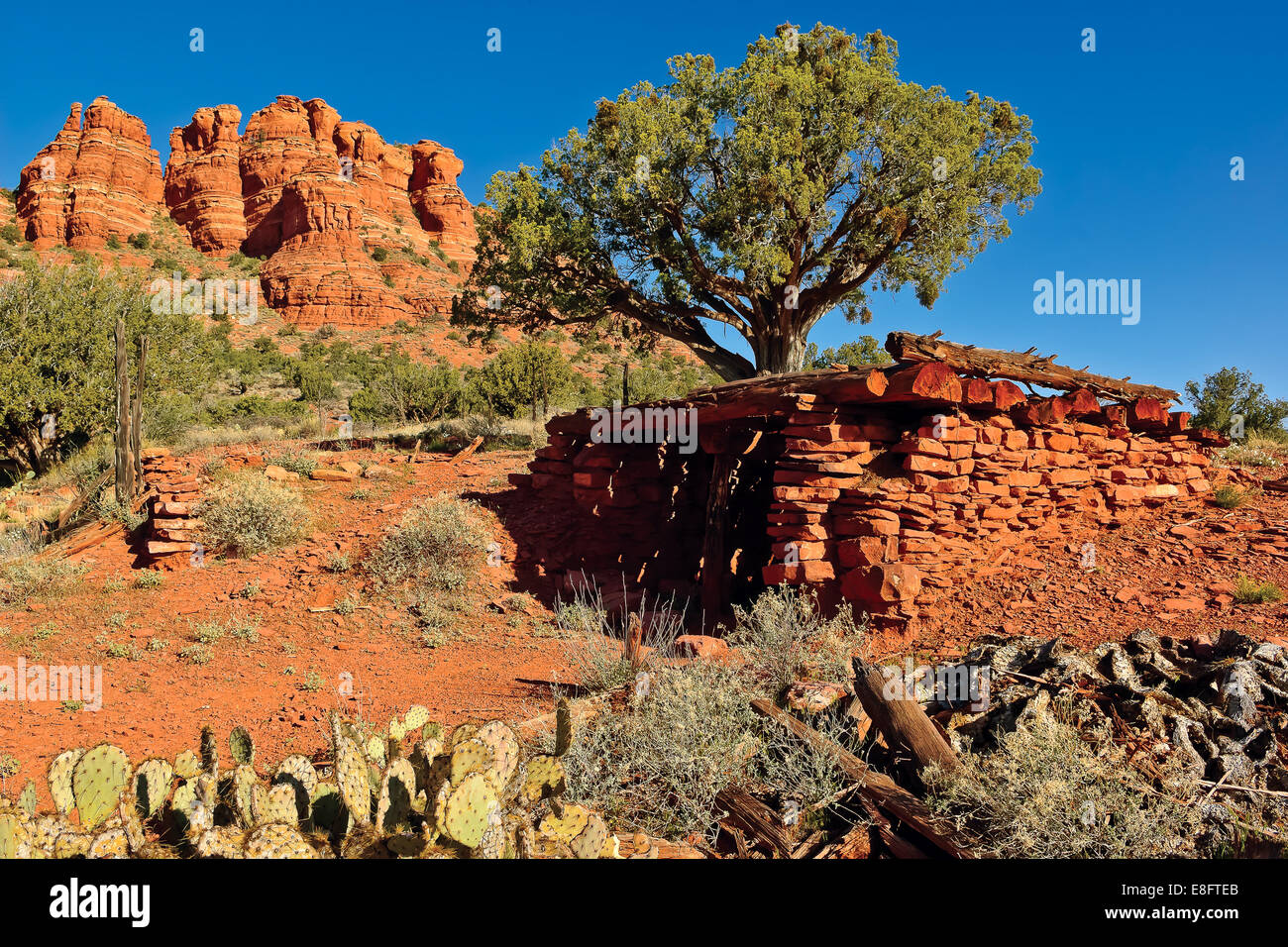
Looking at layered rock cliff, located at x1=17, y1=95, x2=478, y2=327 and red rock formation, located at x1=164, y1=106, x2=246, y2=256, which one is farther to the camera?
red rock formation, located at x1=164, y1=106, x2=246, y2=256

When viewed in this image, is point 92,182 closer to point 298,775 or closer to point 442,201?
point 442,201

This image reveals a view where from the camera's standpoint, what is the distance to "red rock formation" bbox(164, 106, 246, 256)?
5669 centimetres

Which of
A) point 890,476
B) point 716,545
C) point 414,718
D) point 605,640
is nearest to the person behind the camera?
point 414,718

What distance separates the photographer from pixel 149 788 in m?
3.03

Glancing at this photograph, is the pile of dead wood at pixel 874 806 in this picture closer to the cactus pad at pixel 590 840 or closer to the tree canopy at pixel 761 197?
the cactus pad at pixel 590 840

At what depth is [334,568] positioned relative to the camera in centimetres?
876

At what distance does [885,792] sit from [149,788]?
135 inches

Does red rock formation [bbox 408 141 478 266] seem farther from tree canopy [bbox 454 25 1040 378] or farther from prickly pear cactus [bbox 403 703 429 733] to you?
prickly pear cactus [bbox 403 703 429 733]

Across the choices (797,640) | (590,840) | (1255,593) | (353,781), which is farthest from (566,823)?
(1255,593)

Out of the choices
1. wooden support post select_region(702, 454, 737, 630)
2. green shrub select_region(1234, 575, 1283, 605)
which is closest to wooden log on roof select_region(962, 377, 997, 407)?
green shrub select_region(1234, 575, 1283, 605)

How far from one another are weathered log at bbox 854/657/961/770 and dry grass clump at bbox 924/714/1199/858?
5.2 inches
